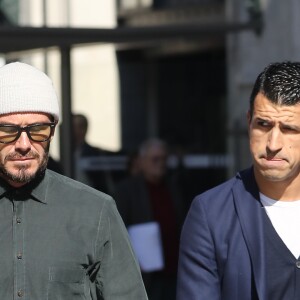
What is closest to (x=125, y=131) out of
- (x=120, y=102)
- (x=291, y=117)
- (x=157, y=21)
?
(x=120, y=102)

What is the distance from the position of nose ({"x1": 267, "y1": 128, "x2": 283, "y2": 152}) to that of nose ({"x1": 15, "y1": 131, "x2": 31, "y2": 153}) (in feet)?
2.94

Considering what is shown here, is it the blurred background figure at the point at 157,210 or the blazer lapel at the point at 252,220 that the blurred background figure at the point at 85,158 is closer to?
the blurred background figure at the point at 157,210

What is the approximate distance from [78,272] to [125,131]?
810 cm

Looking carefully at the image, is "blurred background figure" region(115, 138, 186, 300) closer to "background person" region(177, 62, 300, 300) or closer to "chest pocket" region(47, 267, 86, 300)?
"background person" region(177, 62, 300, 300)

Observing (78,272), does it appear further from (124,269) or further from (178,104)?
(178,104)

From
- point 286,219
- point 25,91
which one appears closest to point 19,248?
point 25,91

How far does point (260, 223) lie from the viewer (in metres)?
4.30

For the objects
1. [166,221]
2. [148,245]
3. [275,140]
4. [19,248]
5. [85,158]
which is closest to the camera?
[19,248]

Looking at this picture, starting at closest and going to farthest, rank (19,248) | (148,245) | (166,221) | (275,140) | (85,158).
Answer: (19,248) < (275,140) < (148,245) < (166,221) < (85,158)

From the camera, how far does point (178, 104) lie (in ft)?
39.3

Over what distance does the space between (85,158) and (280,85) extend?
4700 millimetres

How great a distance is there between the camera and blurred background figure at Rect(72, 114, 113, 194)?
8094 mm

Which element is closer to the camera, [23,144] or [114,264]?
[23,144]

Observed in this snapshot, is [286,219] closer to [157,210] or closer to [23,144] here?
[23,144]
